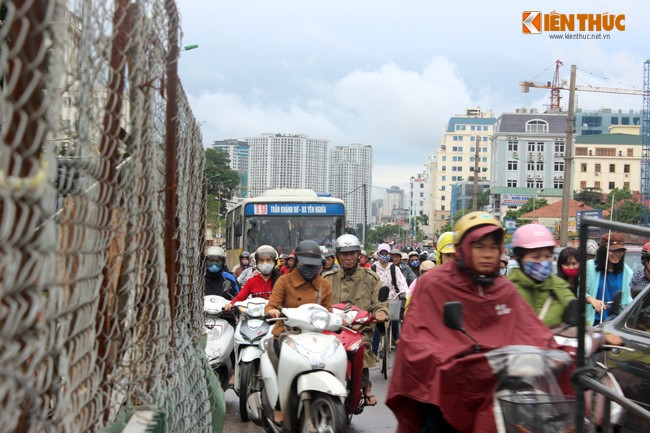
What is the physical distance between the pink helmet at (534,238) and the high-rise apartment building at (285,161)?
111042mm

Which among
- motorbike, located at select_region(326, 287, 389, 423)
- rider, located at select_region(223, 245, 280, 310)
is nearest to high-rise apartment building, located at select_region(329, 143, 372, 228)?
rider, located at select_region(223, 245, 280, 310)

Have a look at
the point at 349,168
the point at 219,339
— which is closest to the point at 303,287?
the point at 219,339

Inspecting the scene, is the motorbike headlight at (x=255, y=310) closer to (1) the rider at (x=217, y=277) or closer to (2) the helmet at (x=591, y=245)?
(1) the rider at (x=217, y=277)

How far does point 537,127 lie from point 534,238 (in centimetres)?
13280

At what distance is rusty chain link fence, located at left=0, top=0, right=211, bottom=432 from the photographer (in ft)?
6.15

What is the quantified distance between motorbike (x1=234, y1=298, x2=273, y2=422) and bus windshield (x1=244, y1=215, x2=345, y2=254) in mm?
10058

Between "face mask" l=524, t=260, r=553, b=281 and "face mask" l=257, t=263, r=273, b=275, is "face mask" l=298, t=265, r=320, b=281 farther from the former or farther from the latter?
"face mask" l=524, t=260, r=553, b=281

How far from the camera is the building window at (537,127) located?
132500 millimetres

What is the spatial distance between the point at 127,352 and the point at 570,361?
6.16ft

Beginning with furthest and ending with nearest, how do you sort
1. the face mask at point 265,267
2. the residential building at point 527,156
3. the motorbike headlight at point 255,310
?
1. the residential building at point 527,156
2. the face mask at point 265,267
3. the motorbike headlight at point 255,310

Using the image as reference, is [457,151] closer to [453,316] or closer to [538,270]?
[538,270]

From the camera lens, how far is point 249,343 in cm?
820

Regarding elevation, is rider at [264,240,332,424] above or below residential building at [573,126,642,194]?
below

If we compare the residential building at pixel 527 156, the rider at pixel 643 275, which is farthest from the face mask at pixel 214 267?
the residential building at pixel 527 156
